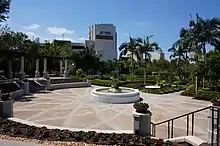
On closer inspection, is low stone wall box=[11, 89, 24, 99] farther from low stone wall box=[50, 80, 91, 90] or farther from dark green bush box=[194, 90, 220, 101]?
dark green bush box=[194, 90, 220, 101]

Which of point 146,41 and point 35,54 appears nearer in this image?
point 35,54

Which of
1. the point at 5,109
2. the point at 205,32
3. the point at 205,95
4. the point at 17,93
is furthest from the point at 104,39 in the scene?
the point at 5,109

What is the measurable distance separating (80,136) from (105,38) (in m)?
78.5

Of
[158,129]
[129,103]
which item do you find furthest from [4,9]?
[158,129]

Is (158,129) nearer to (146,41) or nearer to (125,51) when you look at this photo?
(146,41)

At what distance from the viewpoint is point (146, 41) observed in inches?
1401

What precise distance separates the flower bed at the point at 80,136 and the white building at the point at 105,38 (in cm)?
7203

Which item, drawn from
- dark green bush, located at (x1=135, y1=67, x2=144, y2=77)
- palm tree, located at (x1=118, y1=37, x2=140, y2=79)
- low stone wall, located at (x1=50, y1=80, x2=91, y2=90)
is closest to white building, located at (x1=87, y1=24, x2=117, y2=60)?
dark green bush, located at (x1=135, y1=67, x2=144, y2=77)

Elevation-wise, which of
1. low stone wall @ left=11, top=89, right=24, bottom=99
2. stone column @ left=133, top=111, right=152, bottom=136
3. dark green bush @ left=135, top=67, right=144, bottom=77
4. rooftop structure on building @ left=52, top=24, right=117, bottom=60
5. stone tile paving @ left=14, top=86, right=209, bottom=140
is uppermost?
rooftop structure on building @ left=52, top=24, right=117, bottom=60

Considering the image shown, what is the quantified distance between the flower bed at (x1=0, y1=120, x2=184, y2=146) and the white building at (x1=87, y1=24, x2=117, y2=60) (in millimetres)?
72030

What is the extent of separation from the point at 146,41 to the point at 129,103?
1983 cm

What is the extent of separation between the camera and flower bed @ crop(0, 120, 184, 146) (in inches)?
268

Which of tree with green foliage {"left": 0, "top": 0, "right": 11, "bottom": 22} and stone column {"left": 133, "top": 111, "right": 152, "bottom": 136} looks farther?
tree with green foliage {"left": 0, "top": 0, "right": 11, "bottom": 22}

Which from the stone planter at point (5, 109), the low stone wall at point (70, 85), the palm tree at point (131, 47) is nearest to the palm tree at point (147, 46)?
the palm tree at point (131, 47)
